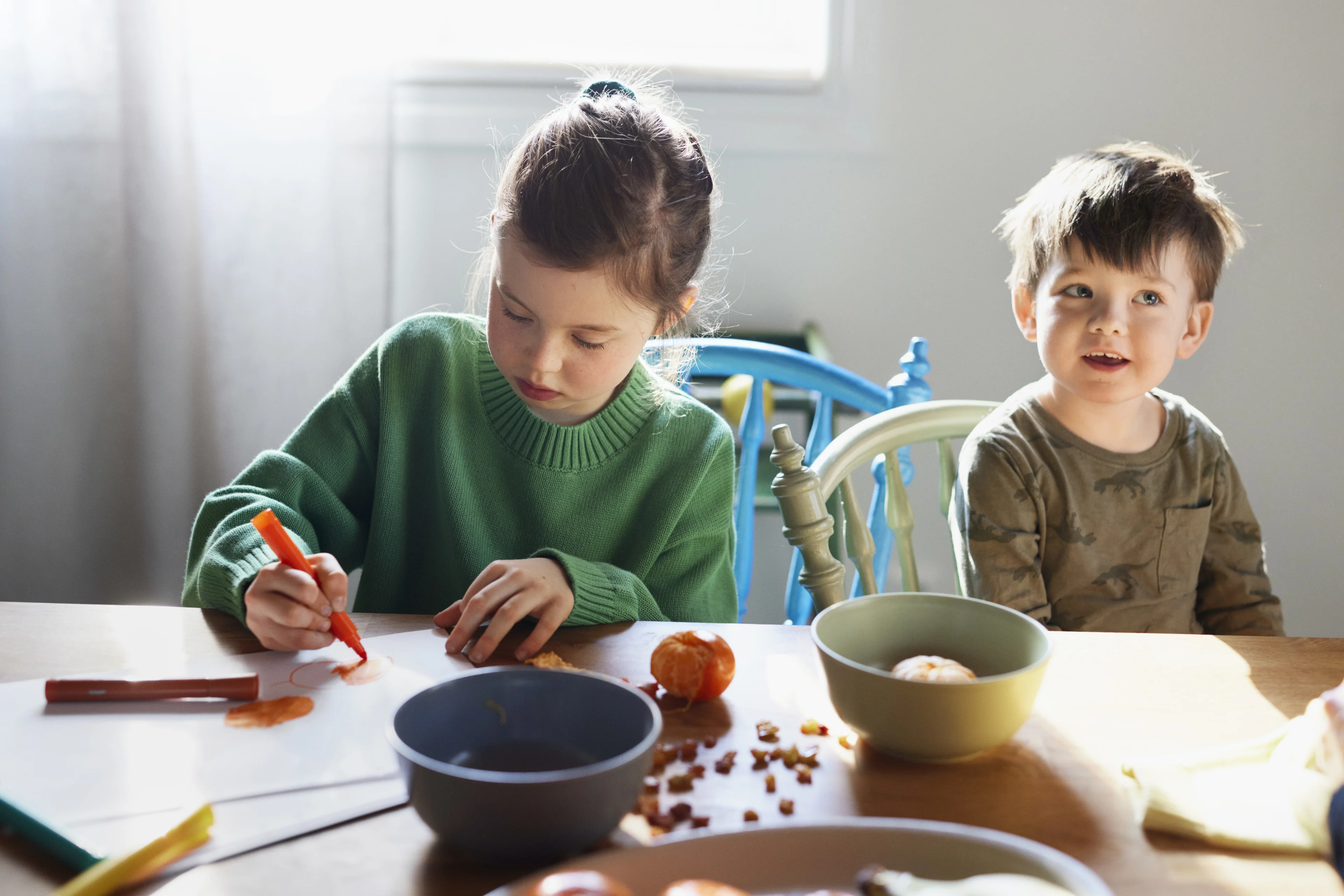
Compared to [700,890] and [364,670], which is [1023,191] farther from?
[700,890]

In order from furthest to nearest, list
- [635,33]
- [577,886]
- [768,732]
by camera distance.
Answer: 1. [635,33]
2. [768,732]
3. [577,886]

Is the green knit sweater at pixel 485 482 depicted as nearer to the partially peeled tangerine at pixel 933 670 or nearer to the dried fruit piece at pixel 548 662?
the dried fruit piece at pixel 548 662

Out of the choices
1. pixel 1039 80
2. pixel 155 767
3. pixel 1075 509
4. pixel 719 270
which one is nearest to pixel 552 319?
pixel 155 767

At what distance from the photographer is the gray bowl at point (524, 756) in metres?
0.47

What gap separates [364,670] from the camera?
73 centimetres

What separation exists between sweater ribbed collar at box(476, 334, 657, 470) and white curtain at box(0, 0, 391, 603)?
0.82 m

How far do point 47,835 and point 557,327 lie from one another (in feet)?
1.83

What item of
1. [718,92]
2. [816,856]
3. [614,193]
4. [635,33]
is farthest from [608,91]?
[635,33]

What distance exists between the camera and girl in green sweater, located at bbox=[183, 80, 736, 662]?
934mm

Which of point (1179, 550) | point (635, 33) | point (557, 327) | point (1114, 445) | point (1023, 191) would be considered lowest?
point (1179, 550)

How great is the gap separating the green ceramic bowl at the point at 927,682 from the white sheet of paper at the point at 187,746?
0.85 feet

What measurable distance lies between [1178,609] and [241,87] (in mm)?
1621

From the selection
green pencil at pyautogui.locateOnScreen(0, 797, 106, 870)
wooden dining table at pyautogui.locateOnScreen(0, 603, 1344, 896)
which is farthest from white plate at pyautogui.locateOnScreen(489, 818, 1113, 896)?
green pencil at pyautogui.locateOnScreen(0, 797, 106, 870)

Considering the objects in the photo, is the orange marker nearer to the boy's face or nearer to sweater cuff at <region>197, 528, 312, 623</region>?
sweater cuff at <region>197, 528, 312, 623</region>
